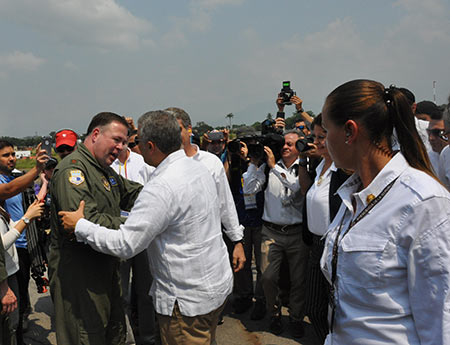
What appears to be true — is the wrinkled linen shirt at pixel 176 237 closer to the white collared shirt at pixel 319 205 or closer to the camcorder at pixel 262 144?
the white collared shirt at pixel 319 205

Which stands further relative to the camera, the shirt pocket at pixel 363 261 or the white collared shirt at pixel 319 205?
the white collared shirt at pixel 319 205

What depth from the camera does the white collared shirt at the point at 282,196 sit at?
3941 mm

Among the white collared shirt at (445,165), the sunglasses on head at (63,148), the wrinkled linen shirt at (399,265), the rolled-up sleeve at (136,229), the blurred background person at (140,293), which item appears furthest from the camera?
the blurred background person at (140,293)

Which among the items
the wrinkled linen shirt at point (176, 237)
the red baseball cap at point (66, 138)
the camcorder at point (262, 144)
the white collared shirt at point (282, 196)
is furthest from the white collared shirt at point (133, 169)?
the wrinkled linen shirt at point (176, 237)

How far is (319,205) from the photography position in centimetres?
320

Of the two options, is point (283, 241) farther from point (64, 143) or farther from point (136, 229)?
point (64, 143)

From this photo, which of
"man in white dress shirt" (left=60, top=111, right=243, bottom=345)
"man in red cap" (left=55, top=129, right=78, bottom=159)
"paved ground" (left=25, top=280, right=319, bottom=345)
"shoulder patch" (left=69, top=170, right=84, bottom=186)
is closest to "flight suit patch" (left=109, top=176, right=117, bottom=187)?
"shoulder patch" (left=69, top=170, right=84, bottom=186)

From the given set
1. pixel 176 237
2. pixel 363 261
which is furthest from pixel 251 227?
pixel 363 261

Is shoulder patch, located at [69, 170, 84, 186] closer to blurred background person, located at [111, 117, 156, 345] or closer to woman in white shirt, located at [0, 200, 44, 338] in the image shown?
woman in white shirt, located at [0, 200, 44, 338]

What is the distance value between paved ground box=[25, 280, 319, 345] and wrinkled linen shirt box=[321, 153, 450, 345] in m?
2.73

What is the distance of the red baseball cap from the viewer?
3.30 metres

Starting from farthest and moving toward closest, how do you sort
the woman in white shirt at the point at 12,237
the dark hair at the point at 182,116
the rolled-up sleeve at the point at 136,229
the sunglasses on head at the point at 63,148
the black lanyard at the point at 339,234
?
the dark hair at the point at 182,116, the sunglasses on head at the point at 63,148, the woman in white shirt at the point at 12,237, the rolled-up sleeve at the point at 136,229, the black lanyard at the point at 339,234

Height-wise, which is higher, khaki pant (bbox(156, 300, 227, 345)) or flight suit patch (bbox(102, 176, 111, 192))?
flight suit patch (bbox(102, 176, 111, 192))

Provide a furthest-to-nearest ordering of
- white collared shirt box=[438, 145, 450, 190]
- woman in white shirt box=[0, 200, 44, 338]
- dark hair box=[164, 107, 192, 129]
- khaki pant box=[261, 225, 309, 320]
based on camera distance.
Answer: khaki pant box=[261, 225, 309, 320], dark hair box=[164, 107, 192, 129], white collared shirt box=[438, 145, 450, 190], woman in white shirt box=[0, 200, 44, 338]
